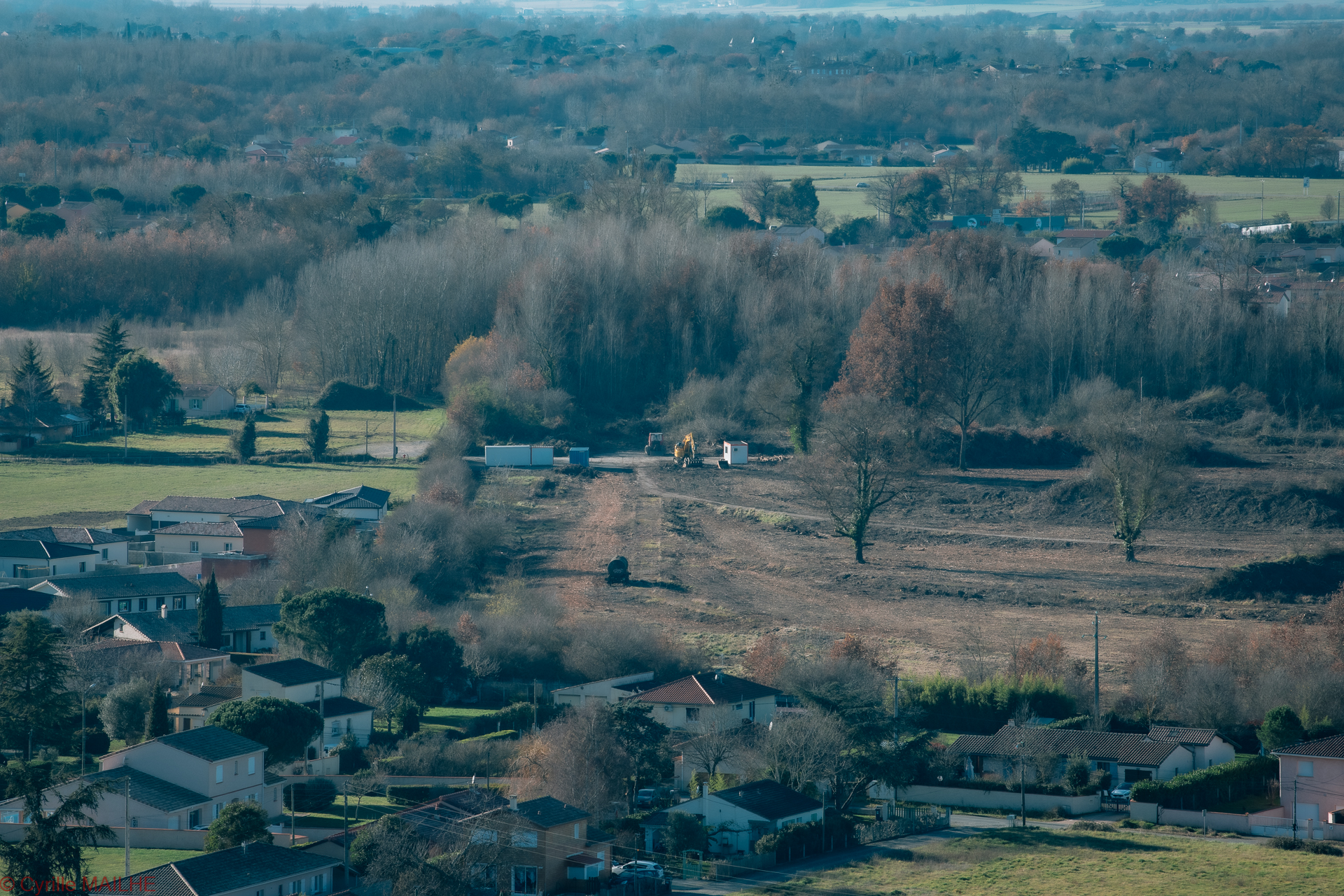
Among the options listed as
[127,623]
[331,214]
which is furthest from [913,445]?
[331,214]

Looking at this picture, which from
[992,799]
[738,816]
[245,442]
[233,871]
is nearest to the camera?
[233,871]

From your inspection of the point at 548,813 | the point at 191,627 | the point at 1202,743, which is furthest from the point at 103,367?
the point at 1202,743

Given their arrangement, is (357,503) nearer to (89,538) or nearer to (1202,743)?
(89,538)

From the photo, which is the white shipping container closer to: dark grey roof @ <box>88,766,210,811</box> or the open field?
the open field

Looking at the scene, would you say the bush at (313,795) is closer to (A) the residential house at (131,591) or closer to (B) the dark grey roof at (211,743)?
(B) the dark grey roof at (211,743)

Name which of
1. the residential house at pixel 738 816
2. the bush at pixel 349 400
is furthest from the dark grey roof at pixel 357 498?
the residential house at pixel 738 816

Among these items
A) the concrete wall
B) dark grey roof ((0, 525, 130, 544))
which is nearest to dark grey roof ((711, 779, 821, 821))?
the concrete wall
